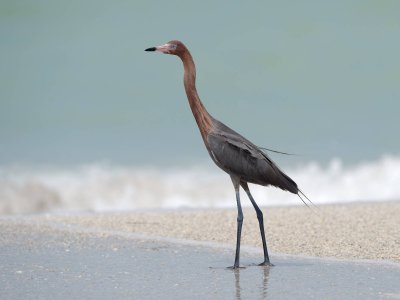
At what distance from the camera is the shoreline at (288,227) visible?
1063cm

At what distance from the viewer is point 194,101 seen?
31.6ft

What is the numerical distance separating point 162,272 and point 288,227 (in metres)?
4.31

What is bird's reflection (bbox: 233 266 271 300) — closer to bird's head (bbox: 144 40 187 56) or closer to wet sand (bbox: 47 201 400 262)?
wet sand (bbox: 47 201 400 262)

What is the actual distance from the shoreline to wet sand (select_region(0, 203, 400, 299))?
333 millimetres

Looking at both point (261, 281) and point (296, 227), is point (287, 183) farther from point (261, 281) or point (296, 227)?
point (296, 227)

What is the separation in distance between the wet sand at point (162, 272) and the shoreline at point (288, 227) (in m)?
0.33

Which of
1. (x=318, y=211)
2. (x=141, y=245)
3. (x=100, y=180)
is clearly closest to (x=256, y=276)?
(x=141, y=245)

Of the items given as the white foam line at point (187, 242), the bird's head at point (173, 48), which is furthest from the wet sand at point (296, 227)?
the bird's head at point (173, 48)

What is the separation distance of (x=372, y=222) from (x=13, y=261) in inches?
225

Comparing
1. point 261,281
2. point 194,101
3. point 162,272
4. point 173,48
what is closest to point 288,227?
point 194,101

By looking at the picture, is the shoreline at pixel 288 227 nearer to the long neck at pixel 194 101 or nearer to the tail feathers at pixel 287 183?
the tail feathers at pixel 287 183

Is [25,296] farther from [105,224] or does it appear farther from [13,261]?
[105,224]

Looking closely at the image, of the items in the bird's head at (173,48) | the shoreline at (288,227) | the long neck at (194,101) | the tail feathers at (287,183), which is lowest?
the shoreline at (288,227)

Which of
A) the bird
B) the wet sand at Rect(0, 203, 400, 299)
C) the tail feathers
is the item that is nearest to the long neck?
the bird
